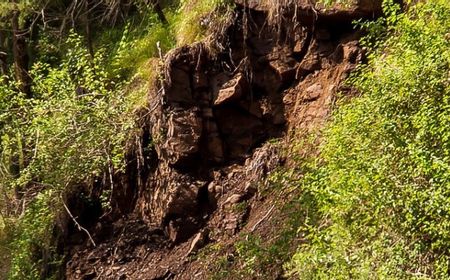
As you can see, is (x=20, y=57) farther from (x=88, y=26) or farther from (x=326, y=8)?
(x=326, y=8)

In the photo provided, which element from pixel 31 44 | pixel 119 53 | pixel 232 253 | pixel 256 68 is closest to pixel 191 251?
pixel 232 253

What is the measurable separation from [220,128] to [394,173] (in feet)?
13.2

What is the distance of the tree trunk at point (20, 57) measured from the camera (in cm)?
1272

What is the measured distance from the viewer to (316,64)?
9094mm

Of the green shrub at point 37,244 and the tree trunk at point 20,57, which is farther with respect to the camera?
the tree trunk at point 20,57

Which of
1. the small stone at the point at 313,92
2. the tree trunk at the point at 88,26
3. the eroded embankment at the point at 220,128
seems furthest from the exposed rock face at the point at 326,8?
the tree trunk at the point at 88,26

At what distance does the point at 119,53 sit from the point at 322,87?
5055mm

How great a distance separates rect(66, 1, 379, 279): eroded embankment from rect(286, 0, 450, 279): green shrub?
2.02 meters

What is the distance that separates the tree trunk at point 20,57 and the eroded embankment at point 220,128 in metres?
3.64

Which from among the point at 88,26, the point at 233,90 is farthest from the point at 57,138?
the point at 88,26

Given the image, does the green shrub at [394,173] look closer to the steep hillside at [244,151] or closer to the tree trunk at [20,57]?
the steep hillside at [244,151]

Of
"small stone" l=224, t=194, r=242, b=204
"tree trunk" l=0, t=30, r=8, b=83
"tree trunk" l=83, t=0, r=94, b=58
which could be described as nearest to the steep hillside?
"small stone" l=224, t=194, r=242, b=204

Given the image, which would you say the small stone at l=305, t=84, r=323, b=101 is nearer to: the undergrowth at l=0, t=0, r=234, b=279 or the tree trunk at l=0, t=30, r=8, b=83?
the undergrowth at l=0, t=0, r=234, b=279

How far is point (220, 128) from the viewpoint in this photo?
9.48m
